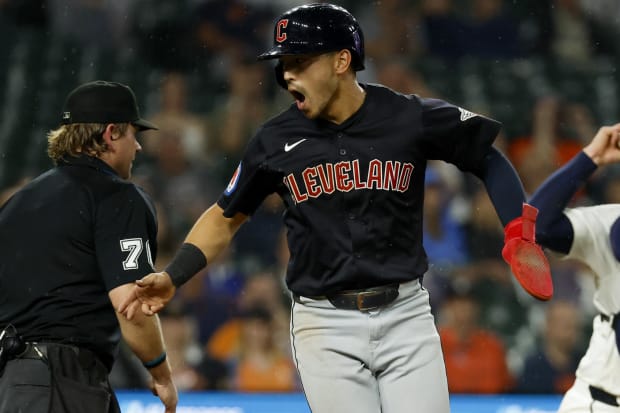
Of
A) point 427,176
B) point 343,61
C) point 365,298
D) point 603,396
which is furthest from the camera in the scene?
point 427,176

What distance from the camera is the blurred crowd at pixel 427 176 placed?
24.0 feet

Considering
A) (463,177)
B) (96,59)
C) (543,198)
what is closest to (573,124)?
(463,177)

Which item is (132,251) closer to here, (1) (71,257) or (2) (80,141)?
(1) (71,257)

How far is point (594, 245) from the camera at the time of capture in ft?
13.3

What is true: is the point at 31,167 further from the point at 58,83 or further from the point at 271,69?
the point at 271,69

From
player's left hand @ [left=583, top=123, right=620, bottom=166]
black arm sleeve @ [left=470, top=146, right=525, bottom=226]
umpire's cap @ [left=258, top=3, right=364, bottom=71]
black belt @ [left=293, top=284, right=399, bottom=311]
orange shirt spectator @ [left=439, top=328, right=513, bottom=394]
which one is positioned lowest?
orange shirt spectator @ [left=439, top=328, right=513, bottom=394]

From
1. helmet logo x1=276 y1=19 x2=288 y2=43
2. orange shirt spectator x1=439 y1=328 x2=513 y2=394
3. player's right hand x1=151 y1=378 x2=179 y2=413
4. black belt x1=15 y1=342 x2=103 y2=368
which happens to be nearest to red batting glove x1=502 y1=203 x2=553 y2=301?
helmet logo x1=276 y1=19 x2=288 y2=43

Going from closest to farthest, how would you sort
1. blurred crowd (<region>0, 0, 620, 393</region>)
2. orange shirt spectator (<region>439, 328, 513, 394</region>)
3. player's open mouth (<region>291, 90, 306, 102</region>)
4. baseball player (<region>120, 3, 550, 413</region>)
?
baseball player (<region>120, 3, 550, 413</region>)
player's open mouth (<region>291, 90, 306, 102</region>)
orange shirt spectator (<region>439, 328, 513, 394</region>)
blurred crowd (<region>0, 0, 620, 393</region>)

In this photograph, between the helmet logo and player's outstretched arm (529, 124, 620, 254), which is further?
player's outstretched arm (529, 124, 620, 254)

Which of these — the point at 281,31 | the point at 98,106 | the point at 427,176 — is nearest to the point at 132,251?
the point at 98,106

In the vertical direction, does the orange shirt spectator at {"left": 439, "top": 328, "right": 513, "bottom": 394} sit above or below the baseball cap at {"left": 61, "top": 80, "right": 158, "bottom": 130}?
below

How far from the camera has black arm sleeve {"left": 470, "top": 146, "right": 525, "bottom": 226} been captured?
3.62 metres

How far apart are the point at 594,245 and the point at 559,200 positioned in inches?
9.8

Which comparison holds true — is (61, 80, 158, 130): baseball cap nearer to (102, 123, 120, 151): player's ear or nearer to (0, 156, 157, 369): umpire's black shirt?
(102, 123, 120, 151): player's ear
